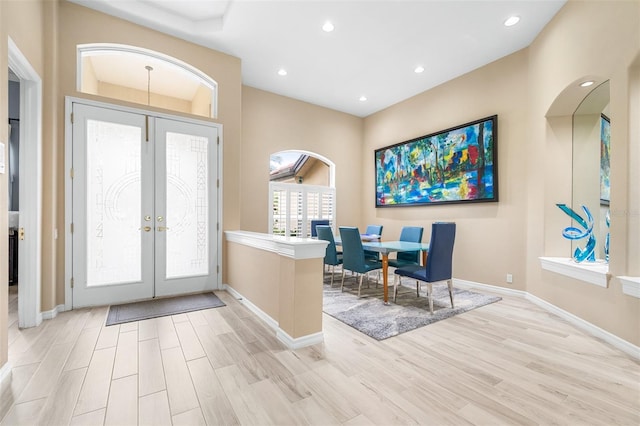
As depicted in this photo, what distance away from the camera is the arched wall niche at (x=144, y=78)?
353 centimetres

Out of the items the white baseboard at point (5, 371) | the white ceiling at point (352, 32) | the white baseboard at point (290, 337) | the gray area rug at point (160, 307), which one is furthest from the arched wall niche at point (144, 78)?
the white baseboard at point (290, 337)

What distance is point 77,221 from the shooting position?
3182mm

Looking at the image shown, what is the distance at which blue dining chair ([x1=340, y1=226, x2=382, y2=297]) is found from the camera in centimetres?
366

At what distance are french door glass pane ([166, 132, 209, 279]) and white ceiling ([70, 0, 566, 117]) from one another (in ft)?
4.78

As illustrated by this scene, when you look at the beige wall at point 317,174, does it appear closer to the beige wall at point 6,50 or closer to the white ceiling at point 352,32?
the white ceiling at point 352,32

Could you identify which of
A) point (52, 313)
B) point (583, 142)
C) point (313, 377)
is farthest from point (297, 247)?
point (583, 142)

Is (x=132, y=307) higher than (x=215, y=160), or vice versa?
(x=215, y=160)

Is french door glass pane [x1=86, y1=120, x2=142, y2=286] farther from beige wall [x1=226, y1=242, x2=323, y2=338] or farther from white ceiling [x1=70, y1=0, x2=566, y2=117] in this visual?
beige wall [x1=226, y1=242, x2=323, y2=338]

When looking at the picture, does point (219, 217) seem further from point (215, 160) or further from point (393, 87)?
point (393, 87)

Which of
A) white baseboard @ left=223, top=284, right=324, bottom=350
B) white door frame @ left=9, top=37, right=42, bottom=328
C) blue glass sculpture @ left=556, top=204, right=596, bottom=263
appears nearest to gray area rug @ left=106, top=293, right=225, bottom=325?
white door frame @ left=9, top=37, right=42, bottom=328

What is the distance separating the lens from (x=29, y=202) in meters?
2.72

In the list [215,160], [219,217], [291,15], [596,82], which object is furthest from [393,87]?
[219,217]

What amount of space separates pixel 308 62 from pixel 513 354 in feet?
14.5

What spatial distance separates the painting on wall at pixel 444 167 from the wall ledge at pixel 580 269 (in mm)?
1165
